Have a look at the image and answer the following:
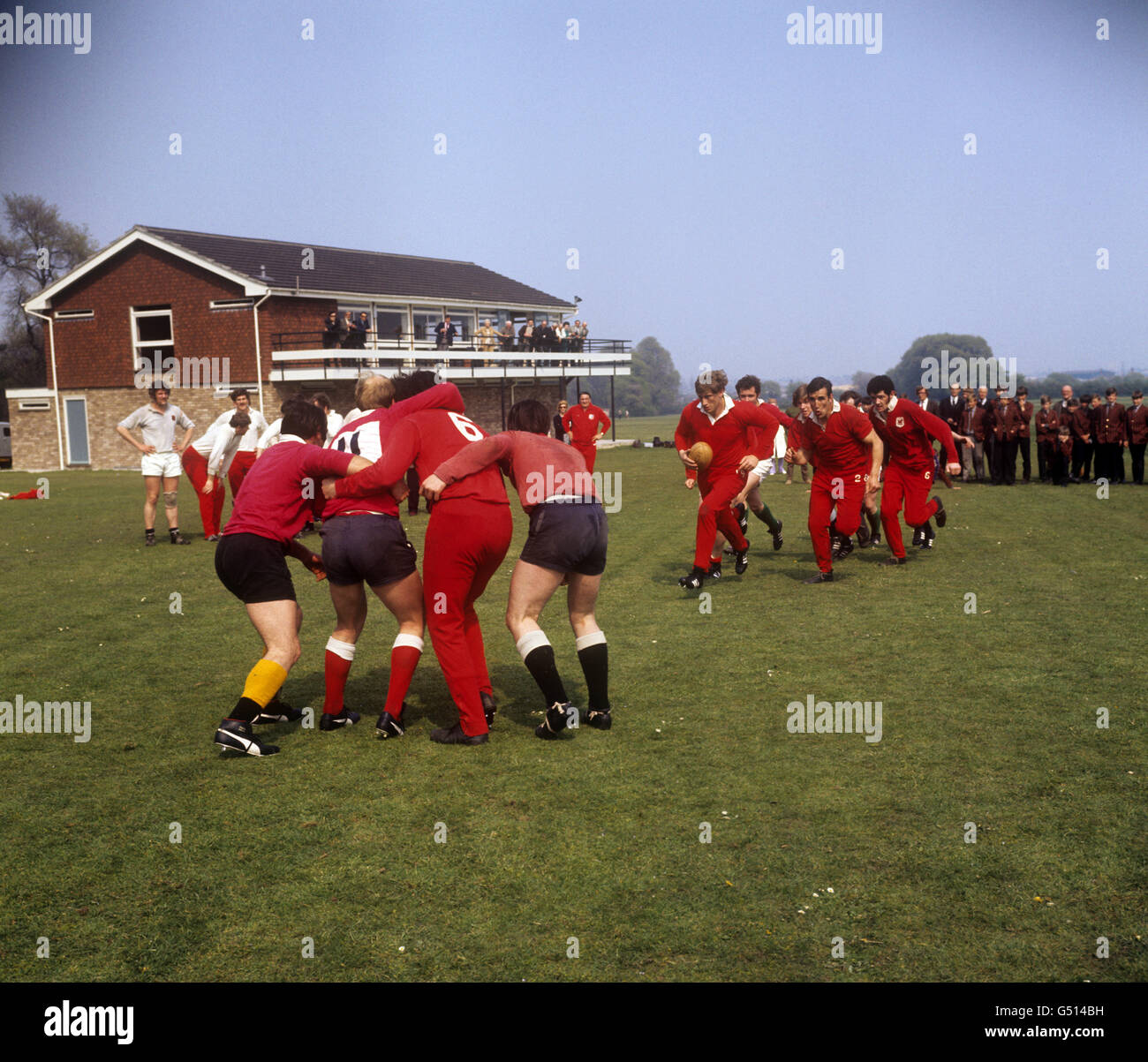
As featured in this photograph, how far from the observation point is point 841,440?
35.9ft

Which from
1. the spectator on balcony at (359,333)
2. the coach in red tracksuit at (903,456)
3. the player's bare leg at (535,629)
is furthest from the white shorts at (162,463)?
the spectator on balcony at (359,333)

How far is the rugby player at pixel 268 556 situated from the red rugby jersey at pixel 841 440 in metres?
6.54

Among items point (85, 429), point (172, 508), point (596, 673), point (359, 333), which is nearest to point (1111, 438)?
point (172, 508)

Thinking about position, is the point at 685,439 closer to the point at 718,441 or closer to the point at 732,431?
the point at 718,441

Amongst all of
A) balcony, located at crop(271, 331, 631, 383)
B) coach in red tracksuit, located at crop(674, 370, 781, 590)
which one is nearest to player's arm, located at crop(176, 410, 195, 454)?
coach in red tracksuit, located at crop(674, 370, 781, 590)

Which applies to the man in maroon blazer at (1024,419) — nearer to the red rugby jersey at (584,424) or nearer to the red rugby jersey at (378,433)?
the red rugby jersey at (584,424)

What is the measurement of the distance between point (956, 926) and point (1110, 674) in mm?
4080

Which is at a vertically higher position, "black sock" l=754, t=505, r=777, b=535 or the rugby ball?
the rugby ball

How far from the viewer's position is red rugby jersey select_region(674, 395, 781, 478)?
1039 cm

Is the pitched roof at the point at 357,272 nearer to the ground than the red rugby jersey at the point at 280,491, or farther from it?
farther from it

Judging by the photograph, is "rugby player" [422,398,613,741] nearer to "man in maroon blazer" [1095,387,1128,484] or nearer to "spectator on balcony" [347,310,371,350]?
"man in maroon blazer" [1095,387,1128,484]

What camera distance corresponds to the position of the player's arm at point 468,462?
5.55 metres

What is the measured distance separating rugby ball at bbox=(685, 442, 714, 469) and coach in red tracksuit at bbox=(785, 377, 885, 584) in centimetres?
119
